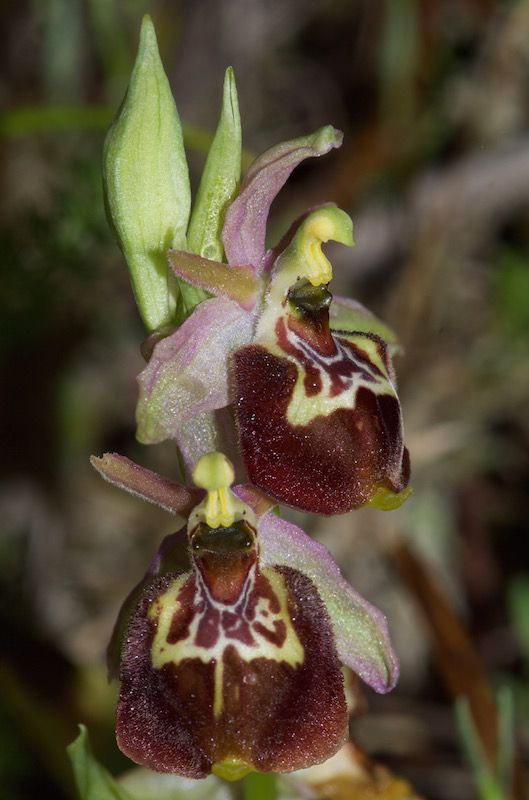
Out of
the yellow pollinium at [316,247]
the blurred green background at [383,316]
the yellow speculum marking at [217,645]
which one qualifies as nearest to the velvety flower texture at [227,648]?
the yellow speculum marking at [217,645]

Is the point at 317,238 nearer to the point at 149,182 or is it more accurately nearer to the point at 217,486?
the point at 149,182

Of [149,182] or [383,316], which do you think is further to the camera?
[383,316]

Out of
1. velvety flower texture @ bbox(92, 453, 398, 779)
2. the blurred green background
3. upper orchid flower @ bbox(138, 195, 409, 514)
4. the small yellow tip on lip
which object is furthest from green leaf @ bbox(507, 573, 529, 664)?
the small yellow tip on lip

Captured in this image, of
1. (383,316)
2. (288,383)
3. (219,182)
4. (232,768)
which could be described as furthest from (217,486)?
(383,316)

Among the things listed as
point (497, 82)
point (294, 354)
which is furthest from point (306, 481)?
point (497, 82)

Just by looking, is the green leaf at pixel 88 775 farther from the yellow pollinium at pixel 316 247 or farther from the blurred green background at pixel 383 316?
the blurred green background at pixel 383 316

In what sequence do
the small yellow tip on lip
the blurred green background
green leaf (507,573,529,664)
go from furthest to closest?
1. the blurred green background
2. green leaf (507,573,529,664)
3. the small yellow tip on lip

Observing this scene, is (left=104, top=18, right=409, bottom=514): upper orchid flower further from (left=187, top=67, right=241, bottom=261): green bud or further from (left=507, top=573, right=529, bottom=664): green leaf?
(left=507, top=573, right=529, bottom=664): green leaf
